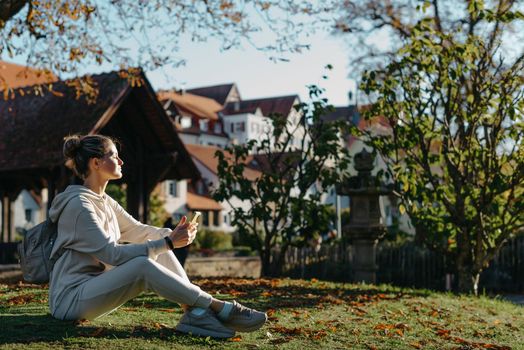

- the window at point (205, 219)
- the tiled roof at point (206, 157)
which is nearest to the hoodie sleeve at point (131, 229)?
the tiled roof at point (206, 157)

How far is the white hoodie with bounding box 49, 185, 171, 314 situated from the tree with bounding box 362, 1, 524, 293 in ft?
26.2

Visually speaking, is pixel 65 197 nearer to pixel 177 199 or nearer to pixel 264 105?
pixel 177 199

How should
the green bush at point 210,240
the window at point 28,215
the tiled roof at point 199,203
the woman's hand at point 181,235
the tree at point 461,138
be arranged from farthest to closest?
the tiled roof at point 199,203, the window at point 28,215, the green bush at point 210,240, the tree at point 461,138, the woman's hand at point 181,235

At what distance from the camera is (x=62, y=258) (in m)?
5.51

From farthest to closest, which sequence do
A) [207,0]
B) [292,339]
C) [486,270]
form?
[486,270], [207,0], [292,339]

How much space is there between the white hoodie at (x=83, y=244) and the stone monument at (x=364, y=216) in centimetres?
1097

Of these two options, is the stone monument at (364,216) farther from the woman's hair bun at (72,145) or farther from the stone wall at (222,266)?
the woman's hair bun at (72,145)

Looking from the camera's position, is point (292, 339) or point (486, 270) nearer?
point (292, 339)

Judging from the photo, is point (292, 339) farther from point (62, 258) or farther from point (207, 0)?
point (207, 0)

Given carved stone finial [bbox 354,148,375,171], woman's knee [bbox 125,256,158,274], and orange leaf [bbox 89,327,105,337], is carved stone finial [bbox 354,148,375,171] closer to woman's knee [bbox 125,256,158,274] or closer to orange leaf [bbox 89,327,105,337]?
orange leaf [bbox 89,327,105,337]

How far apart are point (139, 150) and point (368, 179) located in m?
7.42

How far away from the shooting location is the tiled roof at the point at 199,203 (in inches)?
2504

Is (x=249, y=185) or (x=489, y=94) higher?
(x=489, y=94)

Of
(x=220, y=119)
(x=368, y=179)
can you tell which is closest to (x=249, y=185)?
(x=368, y=179)
